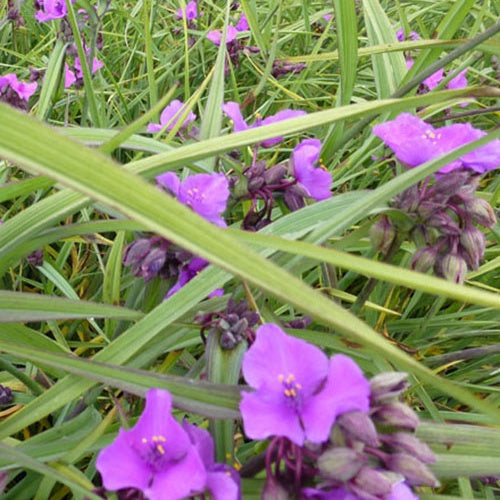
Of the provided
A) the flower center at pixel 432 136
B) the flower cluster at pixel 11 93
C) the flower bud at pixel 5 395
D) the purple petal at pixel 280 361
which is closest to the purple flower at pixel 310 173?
the flower center at pixel 432 136

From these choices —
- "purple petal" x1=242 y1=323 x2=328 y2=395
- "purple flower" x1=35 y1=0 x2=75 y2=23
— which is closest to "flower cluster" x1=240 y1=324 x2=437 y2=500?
"purple petal" x1=242 y1=323 x2=328 y2=395

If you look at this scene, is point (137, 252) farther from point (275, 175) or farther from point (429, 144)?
point (429, 144)

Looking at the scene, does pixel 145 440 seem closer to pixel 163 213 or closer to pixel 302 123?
pixel 163 213

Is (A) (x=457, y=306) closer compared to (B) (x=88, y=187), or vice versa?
(B) (x=88, y=187)

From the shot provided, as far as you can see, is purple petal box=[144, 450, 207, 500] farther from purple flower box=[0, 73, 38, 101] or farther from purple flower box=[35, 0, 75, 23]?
purple flower box=[35, 0, 75, 23]

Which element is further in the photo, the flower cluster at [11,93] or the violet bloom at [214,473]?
the flower cluster at [11,93]

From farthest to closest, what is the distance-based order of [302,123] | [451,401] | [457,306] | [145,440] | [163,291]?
[457,306], [451,401], [163,291], [302,123], [145,440]

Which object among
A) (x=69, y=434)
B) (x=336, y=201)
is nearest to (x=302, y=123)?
(x=336, y=201)

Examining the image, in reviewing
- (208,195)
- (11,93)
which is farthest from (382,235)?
(11,93)

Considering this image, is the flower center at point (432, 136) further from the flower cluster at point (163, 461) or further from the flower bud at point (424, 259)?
the flower cluster at point (163, 461)
